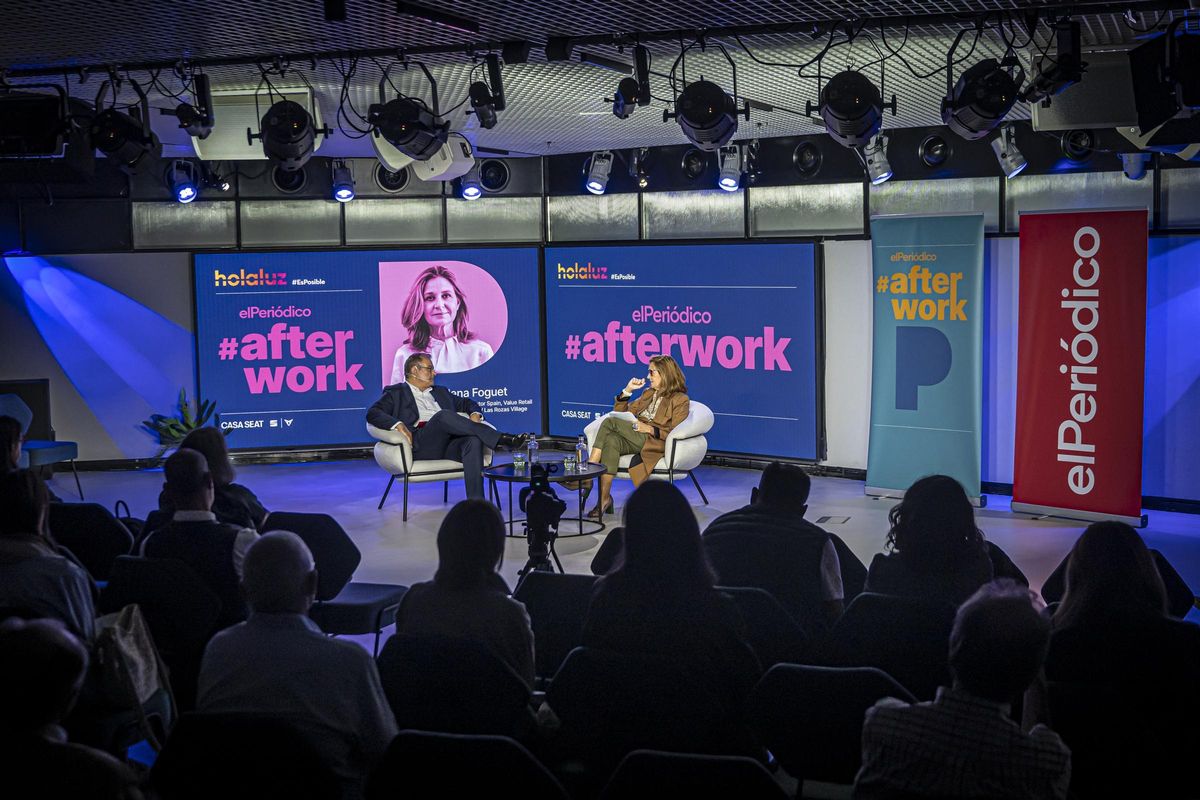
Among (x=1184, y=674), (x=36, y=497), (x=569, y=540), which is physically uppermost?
(x=36, y=497)

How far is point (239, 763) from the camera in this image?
2.38 meters

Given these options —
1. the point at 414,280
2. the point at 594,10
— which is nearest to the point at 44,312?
the point at 414,280

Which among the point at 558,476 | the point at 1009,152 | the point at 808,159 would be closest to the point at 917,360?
the point at 1009,152

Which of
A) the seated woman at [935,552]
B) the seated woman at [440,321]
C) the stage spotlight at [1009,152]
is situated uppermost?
the stage spotlight at [1009,152]

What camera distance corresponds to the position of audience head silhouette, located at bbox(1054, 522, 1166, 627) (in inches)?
124

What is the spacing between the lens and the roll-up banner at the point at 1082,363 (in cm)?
774

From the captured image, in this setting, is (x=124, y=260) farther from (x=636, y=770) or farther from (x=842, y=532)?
(x=636, y=770)

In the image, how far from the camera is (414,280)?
37.0ft

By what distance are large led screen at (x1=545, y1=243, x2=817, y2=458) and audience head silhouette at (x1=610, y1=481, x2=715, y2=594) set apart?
681cm

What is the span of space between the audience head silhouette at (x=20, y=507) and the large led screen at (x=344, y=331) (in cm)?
743

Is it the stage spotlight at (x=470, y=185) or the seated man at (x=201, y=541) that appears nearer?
the seated man at (x=201, y=541)

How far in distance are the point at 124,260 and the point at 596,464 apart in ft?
18.0

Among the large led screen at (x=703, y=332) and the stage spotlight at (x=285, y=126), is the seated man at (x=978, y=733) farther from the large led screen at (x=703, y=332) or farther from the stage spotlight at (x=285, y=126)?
the large led screen at (x=703, y=332)

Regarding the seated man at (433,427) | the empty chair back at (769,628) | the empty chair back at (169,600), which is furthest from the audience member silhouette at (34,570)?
the seated man at (433,427)
